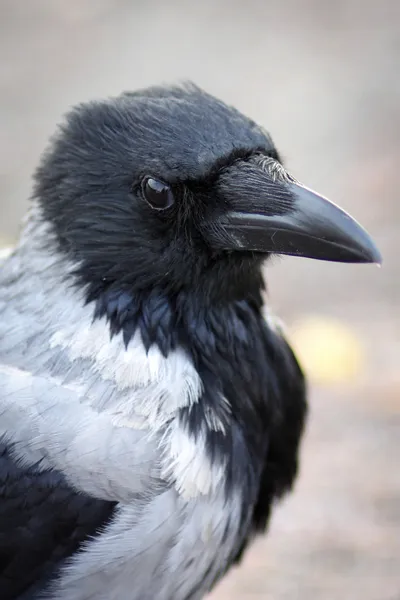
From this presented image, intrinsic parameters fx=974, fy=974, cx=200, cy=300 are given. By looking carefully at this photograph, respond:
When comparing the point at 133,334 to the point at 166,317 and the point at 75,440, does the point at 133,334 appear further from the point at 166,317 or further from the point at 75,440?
the point at 75,440

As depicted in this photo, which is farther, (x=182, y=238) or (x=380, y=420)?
(x=380, y=420)

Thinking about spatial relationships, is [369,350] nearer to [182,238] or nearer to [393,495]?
[393,495]

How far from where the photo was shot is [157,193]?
2.44 metres

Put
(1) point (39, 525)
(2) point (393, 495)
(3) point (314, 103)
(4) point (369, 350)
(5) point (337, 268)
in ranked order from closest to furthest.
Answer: (1) point (39, 525), (2) point (393, 495), (4) point (369, 350), (5) point (337, 268), (3) point (314, 103)

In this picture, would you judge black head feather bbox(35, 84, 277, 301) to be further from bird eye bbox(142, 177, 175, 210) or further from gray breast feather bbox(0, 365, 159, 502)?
gray breast feather bbox(0, 365, 159, 502)

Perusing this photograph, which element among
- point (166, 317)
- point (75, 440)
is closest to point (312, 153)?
point (166, 317)

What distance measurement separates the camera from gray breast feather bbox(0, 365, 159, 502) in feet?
8.02

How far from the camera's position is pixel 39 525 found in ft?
8.09

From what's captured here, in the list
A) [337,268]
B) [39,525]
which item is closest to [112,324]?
[39,525]

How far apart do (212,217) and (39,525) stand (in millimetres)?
895

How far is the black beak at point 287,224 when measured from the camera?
2.44 m

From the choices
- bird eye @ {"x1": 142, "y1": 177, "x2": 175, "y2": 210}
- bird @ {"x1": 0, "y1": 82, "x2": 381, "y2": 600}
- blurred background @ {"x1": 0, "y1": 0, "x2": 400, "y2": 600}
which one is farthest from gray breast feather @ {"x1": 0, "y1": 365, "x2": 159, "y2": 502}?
blurred background @ {"x1": 0, "y1": 0, "x2": 400, "y2": 600}

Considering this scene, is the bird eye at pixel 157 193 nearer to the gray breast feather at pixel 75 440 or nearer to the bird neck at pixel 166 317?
the bird neck at pixel 166 317

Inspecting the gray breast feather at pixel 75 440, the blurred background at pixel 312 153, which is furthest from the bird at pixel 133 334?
the blurred background at pixel 312 153
